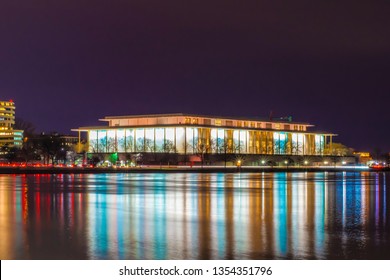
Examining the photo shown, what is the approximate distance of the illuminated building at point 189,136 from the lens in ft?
477

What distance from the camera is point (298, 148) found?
562ft

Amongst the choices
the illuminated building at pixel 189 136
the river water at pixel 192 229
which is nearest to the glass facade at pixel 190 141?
the illuminated building at pixel 189 136

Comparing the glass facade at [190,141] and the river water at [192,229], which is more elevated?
the glass facade at [190,141]

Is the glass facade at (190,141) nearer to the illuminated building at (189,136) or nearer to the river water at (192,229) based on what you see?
the illuminated building at (189,136)

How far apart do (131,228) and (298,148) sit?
511 feet

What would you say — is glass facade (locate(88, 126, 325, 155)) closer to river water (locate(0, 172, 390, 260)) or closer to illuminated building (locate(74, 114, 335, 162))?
illuminated building (locate(74, 114, 335, 162))

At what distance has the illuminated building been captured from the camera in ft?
477

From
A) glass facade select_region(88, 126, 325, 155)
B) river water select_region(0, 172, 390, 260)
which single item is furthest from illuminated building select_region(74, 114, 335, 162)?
river water select_region(0, 172, 390, 260)

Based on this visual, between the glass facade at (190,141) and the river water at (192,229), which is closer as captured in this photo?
the river water at (192,229)

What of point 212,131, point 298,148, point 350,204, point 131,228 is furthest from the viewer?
point 298,148

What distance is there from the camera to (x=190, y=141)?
145 meters

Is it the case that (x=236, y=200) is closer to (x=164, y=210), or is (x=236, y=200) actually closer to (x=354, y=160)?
(x=164, y=210)

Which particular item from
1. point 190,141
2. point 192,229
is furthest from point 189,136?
point 192,229
